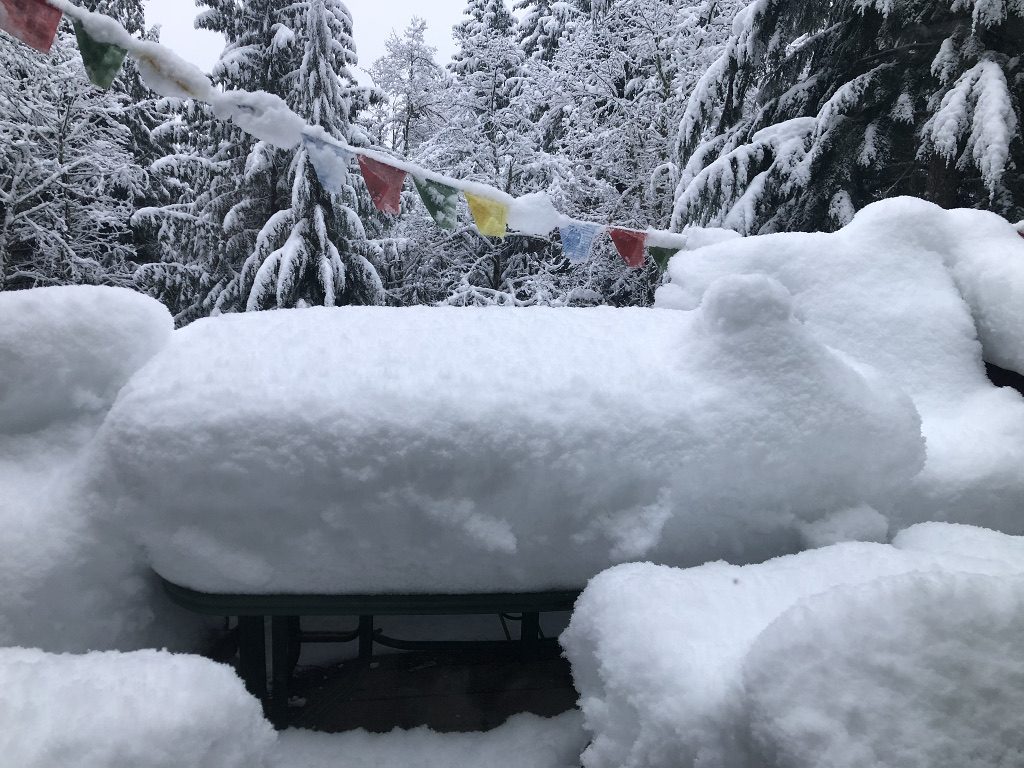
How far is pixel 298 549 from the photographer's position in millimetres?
1747

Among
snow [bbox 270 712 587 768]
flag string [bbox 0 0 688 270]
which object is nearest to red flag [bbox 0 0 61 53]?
flag string [bbox 0 0 688 270]

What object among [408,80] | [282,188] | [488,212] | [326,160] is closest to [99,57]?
[326,160]

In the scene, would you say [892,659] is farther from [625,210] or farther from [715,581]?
[625,210]

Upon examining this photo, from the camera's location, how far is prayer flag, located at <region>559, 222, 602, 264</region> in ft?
14.8

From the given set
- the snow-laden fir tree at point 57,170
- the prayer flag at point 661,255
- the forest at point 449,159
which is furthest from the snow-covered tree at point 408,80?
the prayer flag at point 661,255

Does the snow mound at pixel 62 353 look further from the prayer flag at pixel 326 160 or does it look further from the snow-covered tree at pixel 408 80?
the snow-covered tree at pixel 408 80

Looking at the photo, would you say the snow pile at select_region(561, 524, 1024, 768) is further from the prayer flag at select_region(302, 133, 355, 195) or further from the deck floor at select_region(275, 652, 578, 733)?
the prayer flag at select_region(302, 133, 355, 195)

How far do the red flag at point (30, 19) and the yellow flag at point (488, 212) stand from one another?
2112 mm

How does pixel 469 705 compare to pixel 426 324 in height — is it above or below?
below

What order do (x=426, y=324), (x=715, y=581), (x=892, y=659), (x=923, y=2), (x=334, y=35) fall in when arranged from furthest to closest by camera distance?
1. (x=334, y=35)
2. (x=923, y=2)
3. (x=426, y=324)
4. (x=715, y=581)
5. (x=892, y=659)

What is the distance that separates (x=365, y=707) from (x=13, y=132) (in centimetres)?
1613

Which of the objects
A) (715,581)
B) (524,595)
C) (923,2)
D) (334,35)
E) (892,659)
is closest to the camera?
(892,659)

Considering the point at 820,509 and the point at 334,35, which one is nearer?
the point at 820,509

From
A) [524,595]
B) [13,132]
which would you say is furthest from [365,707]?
[13,132]
